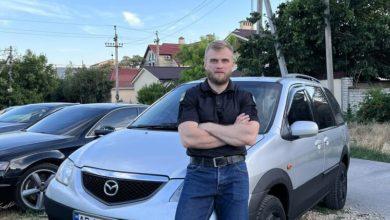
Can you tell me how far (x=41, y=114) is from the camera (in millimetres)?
11852

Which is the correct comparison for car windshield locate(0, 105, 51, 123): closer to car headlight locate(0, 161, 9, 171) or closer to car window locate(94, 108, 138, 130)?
car window locate(94, 108, 138, 130)

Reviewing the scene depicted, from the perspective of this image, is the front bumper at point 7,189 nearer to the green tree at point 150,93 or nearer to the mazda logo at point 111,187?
the mazda logo at point 111,187

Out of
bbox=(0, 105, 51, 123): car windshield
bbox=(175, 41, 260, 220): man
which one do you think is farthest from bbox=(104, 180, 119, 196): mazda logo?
bbox=(0, 105, 51, 123): car windshield

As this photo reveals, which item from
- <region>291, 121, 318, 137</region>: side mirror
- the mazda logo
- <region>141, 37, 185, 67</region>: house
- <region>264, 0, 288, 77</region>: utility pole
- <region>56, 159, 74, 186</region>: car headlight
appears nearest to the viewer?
the mazda logo

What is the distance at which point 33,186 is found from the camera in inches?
250

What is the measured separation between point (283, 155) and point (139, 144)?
1292 millimetres

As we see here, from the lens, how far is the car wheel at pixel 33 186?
6191 millimetres

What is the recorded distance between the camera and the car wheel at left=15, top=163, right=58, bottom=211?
20.3 feet

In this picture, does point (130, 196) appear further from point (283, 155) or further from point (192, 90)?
point (283, 155)

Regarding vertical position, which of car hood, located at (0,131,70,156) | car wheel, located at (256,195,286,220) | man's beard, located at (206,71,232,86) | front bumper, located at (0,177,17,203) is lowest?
front bumper, located at (0,177,17,203)

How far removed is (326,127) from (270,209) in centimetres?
220

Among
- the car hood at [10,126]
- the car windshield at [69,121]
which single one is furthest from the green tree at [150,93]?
the car windshield at [69,121]

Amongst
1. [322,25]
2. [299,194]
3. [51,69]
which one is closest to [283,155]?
[299,194]

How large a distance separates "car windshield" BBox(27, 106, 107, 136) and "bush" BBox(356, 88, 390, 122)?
1247 centimetres
